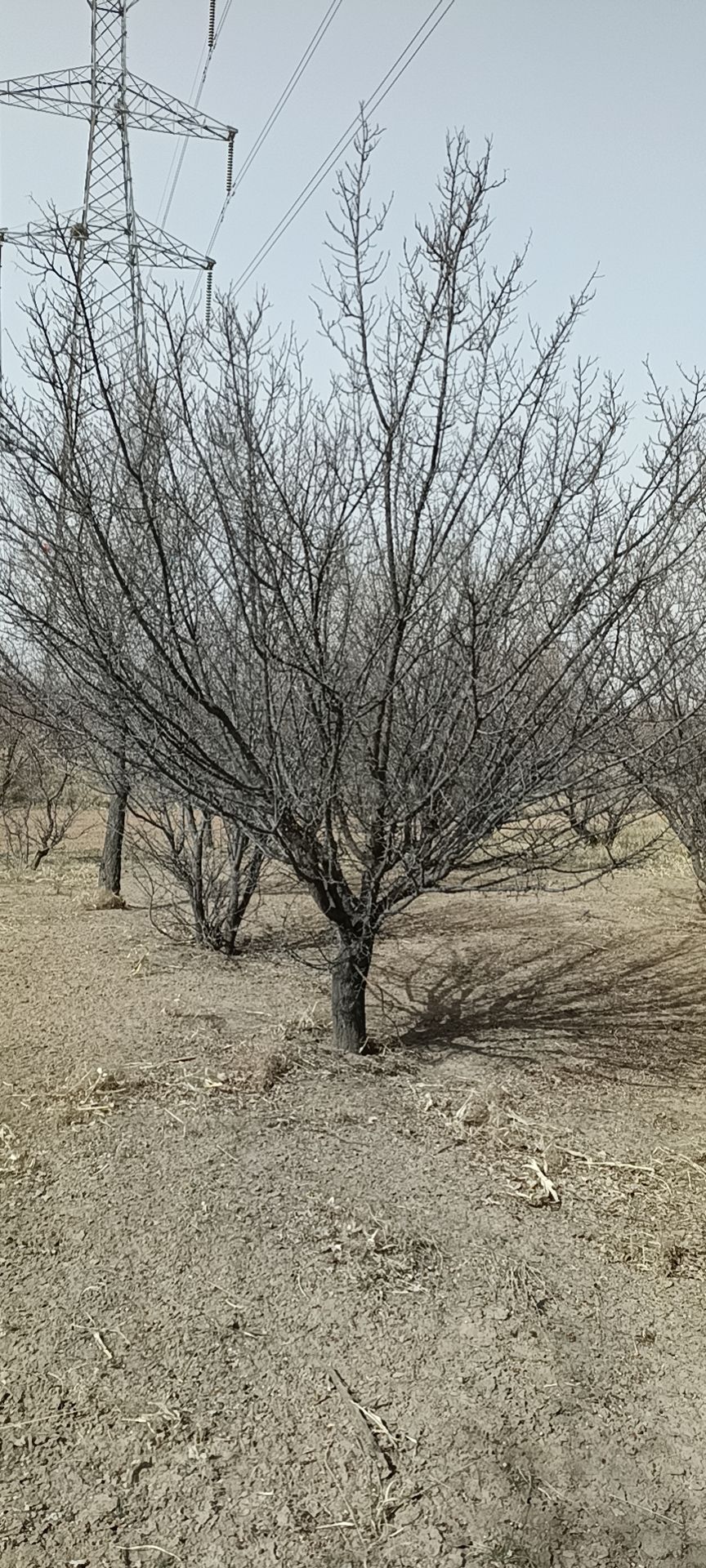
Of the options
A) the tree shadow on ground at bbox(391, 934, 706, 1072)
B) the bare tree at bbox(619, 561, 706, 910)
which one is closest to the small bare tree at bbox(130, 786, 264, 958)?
the tree shadow on ground at bbox(391, 934, 706, 1072)

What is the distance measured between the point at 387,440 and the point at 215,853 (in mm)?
5539

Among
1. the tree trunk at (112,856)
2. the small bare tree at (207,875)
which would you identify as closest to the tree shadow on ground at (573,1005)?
the small bare tree at (207,875)

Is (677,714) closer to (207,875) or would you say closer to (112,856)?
(207,875)

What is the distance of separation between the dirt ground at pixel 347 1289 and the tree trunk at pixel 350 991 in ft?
0.40

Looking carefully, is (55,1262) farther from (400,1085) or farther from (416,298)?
(416,298)

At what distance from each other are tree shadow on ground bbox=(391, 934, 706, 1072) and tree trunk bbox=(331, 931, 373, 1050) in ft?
1.25

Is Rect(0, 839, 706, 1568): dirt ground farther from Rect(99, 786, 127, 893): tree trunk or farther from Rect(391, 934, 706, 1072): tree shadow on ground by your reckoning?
Rect(99, 786, 127, 893): tree trunk

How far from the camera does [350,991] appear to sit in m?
4.75

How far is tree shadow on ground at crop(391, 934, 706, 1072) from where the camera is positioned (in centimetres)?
517

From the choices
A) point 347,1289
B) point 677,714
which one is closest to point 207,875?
point 677,714

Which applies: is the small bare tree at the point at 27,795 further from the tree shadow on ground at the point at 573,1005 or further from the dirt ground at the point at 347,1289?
the dirt ground at the point at 347,1289

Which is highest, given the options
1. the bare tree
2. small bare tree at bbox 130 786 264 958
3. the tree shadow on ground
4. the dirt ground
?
the bare tree

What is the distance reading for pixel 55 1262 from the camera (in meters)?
3.04

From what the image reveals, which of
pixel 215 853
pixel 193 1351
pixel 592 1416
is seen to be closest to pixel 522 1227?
pixel 592 1416
